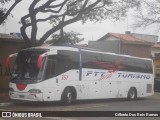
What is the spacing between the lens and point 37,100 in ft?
48.6

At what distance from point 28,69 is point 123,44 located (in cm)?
398

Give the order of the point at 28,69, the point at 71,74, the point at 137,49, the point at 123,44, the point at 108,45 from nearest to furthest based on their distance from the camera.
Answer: the point at 123,44
the point at 108,45
the point at 137,49
the point at 28,69
the point at 71,74

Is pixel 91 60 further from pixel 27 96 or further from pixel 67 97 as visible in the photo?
pixel 27 96

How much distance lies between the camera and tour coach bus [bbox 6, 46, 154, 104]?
14.9 meters

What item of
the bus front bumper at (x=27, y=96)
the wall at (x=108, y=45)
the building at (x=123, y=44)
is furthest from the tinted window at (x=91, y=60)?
the bus front bumper at (x=27, y=96)

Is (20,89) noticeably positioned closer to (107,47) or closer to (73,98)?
(73,98)

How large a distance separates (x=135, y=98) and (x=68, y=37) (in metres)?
5.92

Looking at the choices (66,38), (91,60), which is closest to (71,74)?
(91,60)

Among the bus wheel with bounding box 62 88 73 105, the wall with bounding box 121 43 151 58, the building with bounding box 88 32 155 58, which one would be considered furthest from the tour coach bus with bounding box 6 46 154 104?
the building with bounding box 88 32 155 58

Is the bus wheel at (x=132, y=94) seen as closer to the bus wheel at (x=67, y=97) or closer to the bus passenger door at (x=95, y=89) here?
the bus passenger door at (x=95, y=89)

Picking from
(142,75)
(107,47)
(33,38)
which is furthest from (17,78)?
(142,75)

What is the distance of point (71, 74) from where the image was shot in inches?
637

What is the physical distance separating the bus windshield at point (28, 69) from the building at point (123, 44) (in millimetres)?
2293

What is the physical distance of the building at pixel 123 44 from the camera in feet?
41.8
